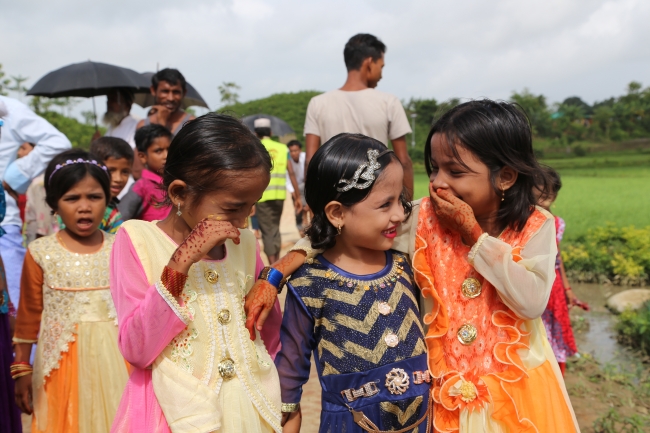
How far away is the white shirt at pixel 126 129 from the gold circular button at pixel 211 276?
3.57 metres

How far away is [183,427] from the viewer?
1.70 m

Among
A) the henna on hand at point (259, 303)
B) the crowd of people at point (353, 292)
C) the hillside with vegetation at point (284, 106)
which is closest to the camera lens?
the crowd of people at point (353, 292)

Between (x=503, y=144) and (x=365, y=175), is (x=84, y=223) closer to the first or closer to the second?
(x=365, y=175)

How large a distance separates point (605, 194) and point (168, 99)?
1211 cm

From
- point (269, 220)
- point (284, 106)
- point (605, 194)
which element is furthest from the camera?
point (284, 106)

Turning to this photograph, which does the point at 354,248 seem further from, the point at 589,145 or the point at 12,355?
the point at 589,145

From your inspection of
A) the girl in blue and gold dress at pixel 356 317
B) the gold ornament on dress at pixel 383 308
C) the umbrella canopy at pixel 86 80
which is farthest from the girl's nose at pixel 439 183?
the umbrella canopy at pixel 86 80

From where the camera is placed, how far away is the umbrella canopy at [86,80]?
20.0ft

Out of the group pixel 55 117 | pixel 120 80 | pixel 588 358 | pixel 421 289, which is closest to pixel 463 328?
pixel 421 289

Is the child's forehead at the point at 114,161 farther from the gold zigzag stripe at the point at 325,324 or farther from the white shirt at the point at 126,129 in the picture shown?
the gold zigzag stripe at the point at 325,324

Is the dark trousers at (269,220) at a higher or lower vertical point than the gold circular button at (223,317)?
lower

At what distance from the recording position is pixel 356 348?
1965 millimetres

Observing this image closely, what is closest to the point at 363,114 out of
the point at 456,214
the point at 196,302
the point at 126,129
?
the point at 126,129

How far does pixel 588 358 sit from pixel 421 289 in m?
3.82
